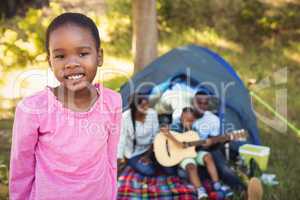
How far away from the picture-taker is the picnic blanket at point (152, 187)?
299 cm

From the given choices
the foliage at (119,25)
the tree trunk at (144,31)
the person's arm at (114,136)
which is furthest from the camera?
the foliage at (119,25)

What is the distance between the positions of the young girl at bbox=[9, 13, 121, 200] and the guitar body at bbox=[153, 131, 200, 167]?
1915 millimetres

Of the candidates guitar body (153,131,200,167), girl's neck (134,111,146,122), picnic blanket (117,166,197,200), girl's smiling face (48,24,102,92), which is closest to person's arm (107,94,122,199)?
girl's smiling face (48,24,102,92)

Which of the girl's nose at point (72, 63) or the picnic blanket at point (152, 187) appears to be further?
the picnic blanket at point (152, 187)

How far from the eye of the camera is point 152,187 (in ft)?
10.3

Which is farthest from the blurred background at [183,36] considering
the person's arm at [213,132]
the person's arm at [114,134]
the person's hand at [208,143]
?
the person's arm at [114,134]

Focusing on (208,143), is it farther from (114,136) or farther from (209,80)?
(114,136)

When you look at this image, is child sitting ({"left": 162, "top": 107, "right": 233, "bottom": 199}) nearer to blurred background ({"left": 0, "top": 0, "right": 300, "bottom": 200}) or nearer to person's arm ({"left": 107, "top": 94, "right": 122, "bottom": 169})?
blurred background ({"left": 0, "top": 0, "right": 300, "bottom": 200})

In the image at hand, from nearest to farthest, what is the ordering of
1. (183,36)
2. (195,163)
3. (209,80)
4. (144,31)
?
(195,163) → (209,80) → (144,31) → (183,36)

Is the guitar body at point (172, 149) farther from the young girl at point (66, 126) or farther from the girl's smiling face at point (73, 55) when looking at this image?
the girl's smiling face at point (73, 55)

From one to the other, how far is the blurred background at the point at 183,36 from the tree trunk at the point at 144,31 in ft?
0.03

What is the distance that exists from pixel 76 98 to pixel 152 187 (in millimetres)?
1872

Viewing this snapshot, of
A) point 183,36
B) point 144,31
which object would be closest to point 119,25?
point 183,36

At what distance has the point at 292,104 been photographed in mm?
4785
